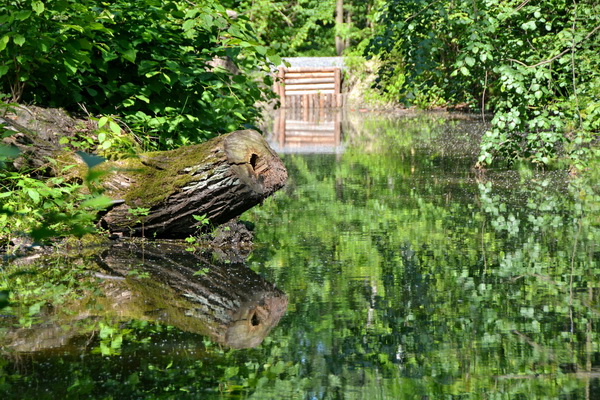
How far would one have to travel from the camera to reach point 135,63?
707cm

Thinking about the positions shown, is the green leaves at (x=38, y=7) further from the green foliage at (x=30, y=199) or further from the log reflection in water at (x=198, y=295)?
the log reflection in water at (x=198, y=295)

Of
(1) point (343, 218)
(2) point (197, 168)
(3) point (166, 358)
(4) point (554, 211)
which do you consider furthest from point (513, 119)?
(3) point (166, 358)

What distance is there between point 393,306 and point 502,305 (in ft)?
1.90

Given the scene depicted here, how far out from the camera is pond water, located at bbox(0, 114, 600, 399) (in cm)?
324

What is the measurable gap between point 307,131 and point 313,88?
385 inches

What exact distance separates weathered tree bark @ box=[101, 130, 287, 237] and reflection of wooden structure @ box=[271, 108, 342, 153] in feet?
24.3

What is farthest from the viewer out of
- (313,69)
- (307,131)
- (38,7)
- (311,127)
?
(313,69)

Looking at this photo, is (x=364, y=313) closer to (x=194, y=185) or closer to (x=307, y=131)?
(x=194, y=185)

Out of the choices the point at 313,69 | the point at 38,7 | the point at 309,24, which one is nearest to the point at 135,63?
the point at 38,7

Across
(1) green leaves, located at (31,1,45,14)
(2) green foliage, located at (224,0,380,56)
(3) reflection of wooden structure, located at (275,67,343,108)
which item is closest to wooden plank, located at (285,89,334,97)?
(3) reflection of wooden structure, located at (275,67,343,108)

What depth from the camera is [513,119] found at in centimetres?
818

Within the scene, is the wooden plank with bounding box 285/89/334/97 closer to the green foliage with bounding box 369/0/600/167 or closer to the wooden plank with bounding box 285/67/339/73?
the wooden plank with bounding box 285/67/339/73

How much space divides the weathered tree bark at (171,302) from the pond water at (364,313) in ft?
0.06

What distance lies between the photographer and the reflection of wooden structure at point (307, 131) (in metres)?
14.3
